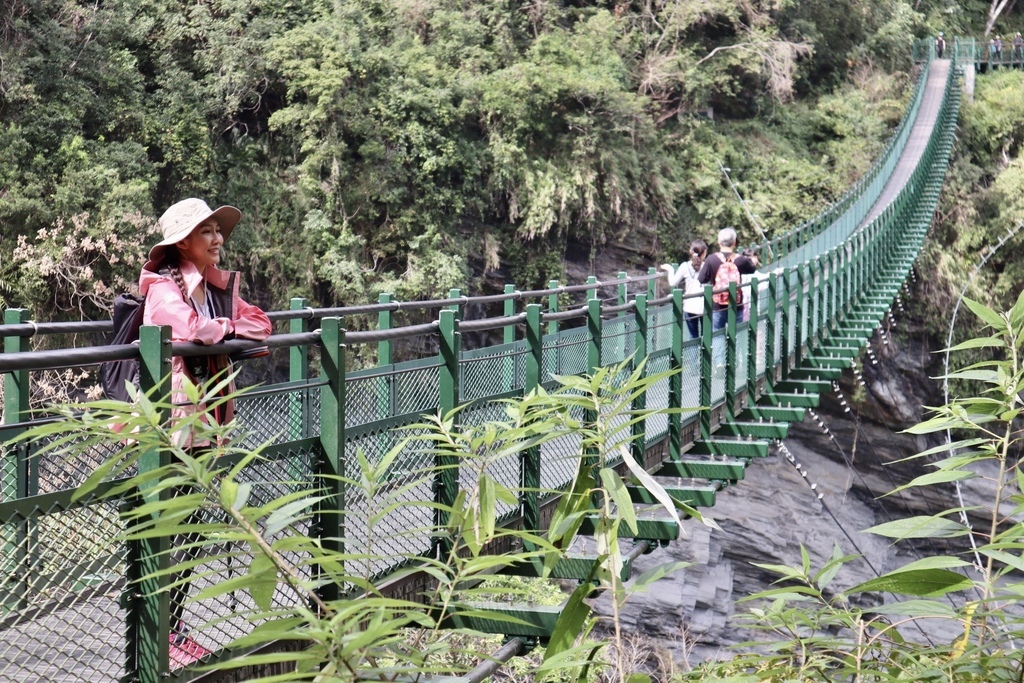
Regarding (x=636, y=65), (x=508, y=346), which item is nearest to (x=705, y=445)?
(x=508, y=346)

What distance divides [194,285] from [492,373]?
1.85 m

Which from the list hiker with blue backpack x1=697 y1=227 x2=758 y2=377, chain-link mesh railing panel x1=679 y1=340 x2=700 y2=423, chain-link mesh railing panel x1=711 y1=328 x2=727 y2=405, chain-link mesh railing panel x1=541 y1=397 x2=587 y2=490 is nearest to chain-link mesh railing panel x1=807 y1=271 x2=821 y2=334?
hiker with blue backpack x1=697 y1=227 x2=758 y2=377

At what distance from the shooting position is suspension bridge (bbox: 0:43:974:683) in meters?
2.28

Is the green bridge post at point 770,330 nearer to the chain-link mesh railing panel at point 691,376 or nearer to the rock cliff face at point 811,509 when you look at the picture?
the chain-link mesh railing panel at point 691,376

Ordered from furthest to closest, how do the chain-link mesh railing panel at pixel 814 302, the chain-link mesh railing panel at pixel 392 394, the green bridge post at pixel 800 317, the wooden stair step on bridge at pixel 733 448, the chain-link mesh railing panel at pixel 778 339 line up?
the chain-link mesh railing panel at pixel 814 302
the green bridge post at pixel 800 317
the chain-link mesh railing panel at pixel 778 339
the wooden stair step on bridge at pixel 733 448
the chain-link mesh railing panel at pixel 392 394

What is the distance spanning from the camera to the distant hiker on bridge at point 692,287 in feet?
27.0

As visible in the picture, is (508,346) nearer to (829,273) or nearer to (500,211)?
(829,273)

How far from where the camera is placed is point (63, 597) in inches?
91.5

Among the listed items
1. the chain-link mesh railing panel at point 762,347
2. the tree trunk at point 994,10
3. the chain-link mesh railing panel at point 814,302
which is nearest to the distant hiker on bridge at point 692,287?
the chain-link mesh railing panel at point 762,347

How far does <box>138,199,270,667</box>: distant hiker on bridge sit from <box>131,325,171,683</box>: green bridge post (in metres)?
0.21

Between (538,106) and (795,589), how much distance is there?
63.4ft

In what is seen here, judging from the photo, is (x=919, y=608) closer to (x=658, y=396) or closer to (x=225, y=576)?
(x=225, y=576)

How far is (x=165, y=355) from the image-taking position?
239cm

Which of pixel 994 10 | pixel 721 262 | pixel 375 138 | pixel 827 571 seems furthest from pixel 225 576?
pixel 994 10
